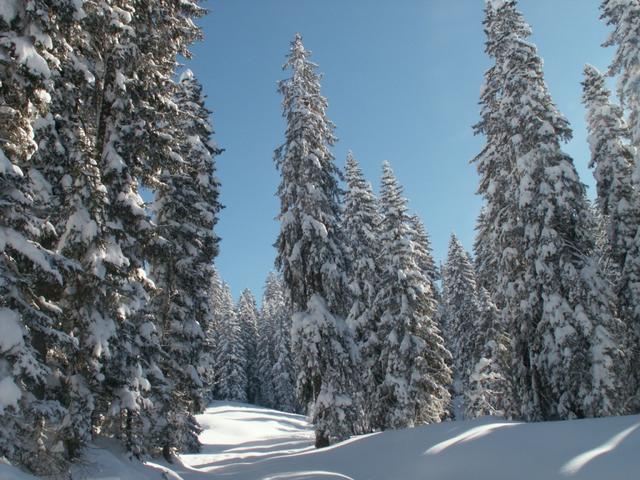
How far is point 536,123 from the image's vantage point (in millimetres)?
19812

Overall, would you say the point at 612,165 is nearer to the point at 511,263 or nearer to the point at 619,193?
the point at 619,193

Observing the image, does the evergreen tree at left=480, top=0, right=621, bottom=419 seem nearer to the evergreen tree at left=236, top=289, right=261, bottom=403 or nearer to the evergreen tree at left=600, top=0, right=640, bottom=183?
the evergreen tree at left=600, top=0, right=640, bottom=183

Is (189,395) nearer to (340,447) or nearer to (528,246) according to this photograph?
(340,447)

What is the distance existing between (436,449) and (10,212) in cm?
1157

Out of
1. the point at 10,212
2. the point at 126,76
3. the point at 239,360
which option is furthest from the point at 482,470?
the point at 239,360

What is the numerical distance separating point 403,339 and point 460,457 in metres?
14.6

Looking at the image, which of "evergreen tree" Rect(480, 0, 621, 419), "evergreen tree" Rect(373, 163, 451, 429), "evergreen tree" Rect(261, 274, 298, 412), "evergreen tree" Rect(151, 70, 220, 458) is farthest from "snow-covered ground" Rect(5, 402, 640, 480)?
"evergreen tree" Rect(261, 274, 298, 412)

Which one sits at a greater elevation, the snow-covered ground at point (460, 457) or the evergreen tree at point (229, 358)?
the evergreen tree at point (229, 358)

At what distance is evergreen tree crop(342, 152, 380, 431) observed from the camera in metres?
28.2

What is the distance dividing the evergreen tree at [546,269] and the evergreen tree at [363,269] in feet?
30.5

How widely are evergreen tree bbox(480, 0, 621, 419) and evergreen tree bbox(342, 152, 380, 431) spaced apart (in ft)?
30.5

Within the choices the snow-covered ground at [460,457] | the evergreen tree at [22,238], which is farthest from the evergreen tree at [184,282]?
the evergreen tree at [22,238]

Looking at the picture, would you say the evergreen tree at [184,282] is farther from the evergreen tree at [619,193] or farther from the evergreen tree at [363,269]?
the evergreen tree at [619,193]

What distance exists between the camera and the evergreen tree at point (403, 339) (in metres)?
25.9
